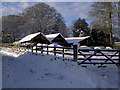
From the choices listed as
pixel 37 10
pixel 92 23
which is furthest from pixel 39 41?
pixel 37 10

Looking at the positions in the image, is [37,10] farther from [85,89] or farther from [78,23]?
[85,89]

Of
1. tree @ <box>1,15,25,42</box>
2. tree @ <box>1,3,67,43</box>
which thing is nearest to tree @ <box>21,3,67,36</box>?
tree @ <box>1,3,67,43</box>

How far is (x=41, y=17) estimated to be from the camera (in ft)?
181

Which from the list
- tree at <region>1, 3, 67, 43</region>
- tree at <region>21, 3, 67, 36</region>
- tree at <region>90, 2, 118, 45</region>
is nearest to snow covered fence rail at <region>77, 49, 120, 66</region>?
tree at <region>90, 2, 118, 45</region>

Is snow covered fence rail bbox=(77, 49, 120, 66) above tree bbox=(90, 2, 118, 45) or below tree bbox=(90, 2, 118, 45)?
below

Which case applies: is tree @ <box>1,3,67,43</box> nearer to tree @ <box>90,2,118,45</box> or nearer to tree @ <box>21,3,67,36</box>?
tree @ <box>21,3,67,36</box>

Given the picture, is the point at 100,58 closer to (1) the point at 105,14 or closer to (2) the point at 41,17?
(1) the point at 105,14

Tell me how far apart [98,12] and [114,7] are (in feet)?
11.8

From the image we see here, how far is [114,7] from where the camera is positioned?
3219 cm

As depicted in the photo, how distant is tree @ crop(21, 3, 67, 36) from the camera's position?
179ft

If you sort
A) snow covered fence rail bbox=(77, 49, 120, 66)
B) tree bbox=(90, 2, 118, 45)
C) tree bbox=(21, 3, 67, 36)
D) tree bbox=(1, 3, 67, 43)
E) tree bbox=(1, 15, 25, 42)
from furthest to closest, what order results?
tree bbox=(1, 15, 25, 42) < tree bbox=(1, 3, 67, 43) < tree bbox=(21, 3, 67, 36) < tree bbox=(90, 2, 118, 45) < snow covered fence rail bbox=(77, 49, 120, 66)

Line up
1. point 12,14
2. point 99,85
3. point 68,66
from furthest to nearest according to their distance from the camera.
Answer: point 12,14, point 68,66, point 99,85

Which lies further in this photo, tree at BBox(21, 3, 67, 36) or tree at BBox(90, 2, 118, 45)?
tree at BBox(21, 3, 67, 36)

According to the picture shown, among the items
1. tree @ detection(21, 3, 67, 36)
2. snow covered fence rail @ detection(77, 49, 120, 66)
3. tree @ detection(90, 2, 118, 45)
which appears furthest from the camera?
tree @ detection(21, 3, 67, 36)
